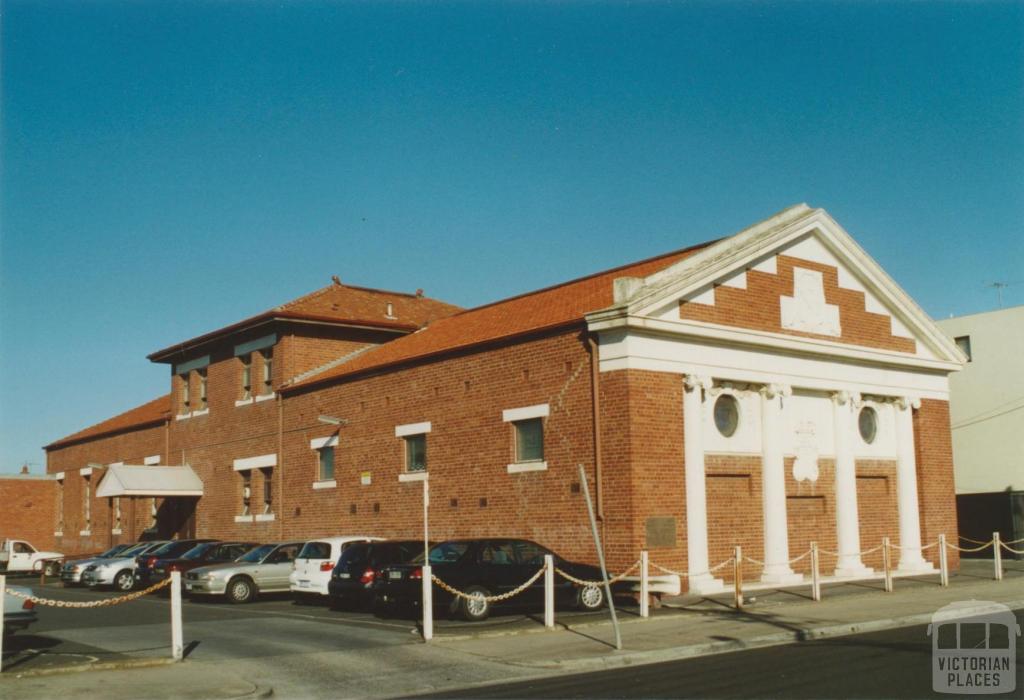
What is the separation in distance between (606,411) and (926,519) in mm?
11486

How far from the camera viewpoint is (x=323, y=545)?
2339cm

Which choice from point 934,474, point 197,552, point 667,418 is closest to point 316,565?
point 197,552

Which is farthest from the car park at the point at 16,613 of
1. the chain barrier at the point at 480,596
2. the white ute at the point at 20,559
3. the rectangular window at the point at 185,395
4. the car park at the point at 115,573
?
the rectangular window at the point at 185,395

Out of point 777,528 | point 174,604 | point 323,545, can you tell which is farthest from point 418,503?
point 174,604

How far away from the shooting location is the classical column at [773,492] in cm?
2386

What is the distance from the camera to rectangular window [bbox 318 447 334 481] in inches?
1254

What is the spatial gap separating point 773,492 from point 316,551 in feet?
34.3

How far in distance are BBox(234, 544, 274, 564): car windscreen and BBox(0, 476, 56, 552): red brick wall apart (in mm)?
31281

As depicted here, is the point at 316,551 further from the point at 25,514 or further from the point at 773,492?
the point at 25,514

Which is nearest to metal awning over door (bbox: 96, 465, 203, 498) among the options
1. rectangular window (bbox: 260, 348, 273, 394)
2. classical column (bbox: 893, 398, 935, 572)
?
rectangular window (bbox: 260, 348, 273, 394)

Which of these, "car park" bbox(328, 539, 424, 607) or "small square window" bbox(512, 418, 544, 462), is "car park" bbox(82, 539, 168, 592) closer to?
"car park" bbox(328, 539, 424, 607)

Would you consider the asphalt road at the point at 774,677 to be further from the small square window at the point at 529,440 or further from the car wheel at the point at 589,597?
the small square window at the point at 529,440

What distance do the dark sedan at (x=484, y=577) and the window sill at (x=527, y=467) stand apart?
356cm

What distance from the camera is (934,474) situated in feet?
94.1
